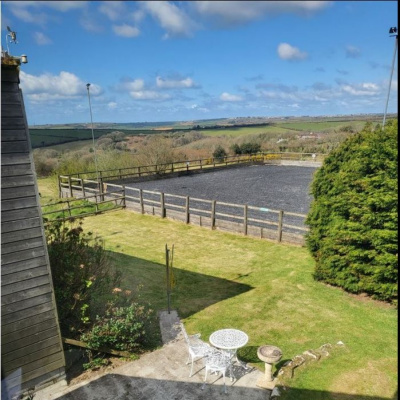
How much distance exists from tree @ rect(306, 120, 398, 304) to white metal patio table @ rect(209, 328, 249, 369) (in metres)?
3.72

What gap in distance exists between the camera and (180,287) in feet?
27.3

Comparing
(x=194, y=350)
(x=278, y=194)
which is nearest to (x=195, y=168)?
(x=278, y=194)

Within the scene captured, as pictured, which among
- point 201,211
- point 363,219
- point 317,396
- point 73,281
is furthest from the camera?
point 201,211

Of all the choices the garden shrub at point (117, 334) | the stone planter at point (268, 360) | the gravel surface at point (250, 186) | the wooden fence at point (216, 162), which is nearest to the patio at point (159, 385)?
the stone planter at point (268, 360)

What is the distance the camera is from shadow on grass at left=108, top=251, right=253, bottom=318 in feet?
24.5

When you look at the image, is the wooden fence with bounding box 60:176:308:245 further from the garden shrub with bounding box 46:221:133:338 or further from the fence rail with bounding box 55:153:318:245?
the garden shrub with bounding box 46:221:133:338

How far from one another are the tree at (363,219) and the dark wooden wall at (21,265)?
21.0ft

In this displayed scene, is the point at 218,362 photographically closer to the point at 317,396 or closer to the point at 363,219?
the point at 317,396

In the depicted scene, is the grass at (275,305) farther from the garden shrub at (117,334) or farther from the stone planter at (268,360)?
the garden shrub at (117,334)

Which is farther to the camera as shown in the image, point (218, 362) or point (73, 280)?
point (73, 280)

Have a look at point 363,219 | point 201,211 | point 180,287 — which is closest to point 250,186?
point 201,211

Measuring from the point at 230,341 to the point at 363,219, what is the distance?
4.27 m

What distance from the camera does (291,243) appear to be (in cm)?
1115

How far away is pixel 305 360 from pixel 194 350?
6.11 feet
